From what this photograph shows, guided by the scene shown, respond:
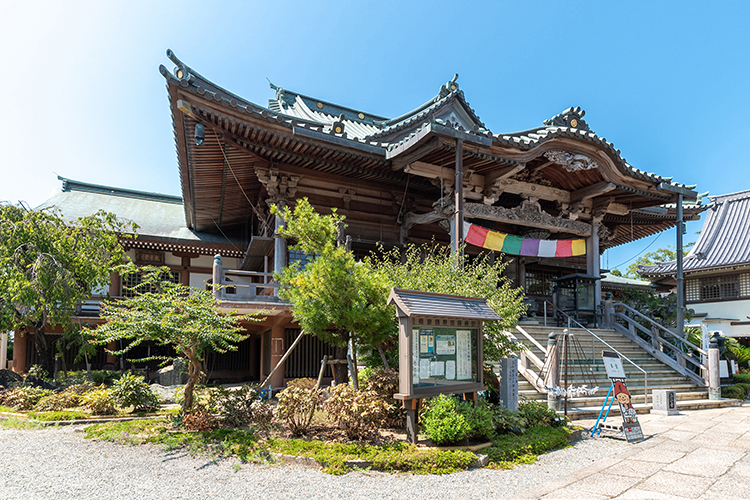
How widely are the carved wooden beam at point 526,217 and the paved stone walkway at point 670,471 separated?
6.84 metres

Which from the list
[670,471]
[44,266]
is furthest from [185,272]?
[670,471]

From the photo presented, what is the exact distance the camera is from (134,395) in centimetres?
961

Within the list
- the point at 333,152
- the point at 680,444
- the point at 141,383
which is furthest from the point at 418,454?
the point at 333,152

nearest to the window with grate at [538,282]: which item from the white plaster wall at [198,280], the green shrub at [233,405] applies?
the white plaster wall at [198,280]

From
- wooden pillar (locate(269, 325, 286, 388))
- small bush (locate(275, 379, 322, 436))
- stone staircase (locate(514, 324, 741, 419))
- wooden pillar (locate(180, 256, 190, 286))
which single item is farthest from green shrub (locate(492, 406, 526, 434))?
wooden pillar (locate(180, 256, 190, 286))

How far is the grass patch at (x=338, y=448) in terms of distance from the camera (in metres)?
6.14

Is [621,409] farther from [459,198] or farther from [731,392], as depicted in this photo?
[731,392]

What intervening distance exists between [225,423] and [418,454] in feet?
11.5

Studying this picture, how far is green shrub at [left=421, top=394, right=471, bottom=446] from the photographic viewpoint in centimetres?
667

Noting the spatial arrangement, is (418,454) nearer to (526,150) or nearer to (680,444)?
(680,444)

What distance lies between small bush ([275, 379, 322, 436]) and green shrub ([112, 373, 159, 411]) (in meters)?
3.69

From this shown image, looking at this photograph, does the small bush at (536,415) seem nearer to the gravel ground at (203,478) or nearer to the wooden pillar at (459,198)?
the gravel ground at (203,478)

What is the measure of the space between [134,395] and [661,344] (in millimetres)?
14066

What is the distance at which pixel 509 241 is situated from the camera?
48.4ft
